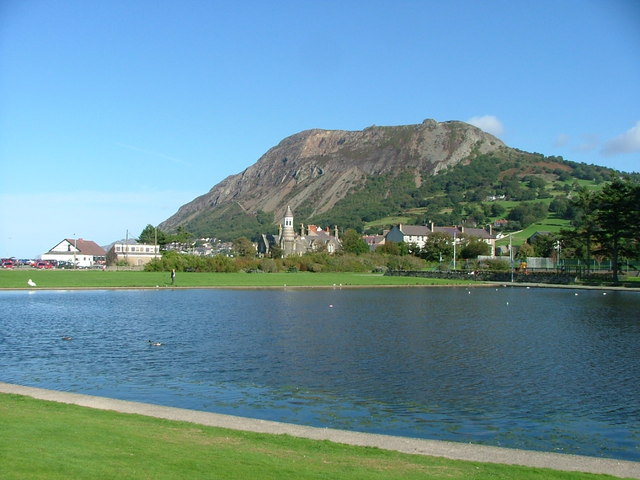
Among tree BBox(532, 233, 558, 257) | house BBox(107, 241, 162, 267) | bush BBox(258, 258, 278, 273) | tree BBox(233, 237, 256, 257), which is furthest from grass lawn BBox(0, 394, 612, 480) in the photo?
tree BBox(532, 233, 558, 257)

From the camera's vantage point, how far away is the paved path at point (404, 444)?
36.2 ft

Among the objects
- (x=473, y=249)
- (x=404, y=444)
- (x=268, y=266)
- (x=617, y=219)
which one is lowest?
(x=404, y=444)

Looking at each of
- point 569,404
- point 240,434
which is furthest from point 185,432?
point 569,404

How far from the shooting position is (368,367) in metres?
23.7

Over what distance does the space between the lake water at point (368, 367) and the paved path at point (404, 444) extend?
6.74 feet

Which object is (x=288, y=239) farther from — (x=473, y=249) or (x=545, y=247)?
(x=545, y=247)

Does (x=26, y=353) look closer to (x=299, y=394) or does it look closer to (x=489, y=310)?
(x=299, y=394)

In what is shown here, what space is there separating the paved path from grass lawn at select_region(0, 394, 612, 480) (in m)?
0.50

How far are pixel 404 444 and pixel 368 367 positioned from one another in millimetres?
11474

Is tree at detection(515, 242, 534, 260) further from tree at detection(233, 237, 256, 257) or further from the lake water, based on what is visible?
the lake water

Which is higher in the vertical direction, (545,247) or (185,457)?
(545,247)

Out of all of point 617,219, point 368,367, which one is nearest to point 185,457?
point 368,367

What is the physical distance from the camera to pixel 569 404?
18.2 metres

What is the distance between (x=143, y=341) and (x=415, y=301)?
34.5 m
